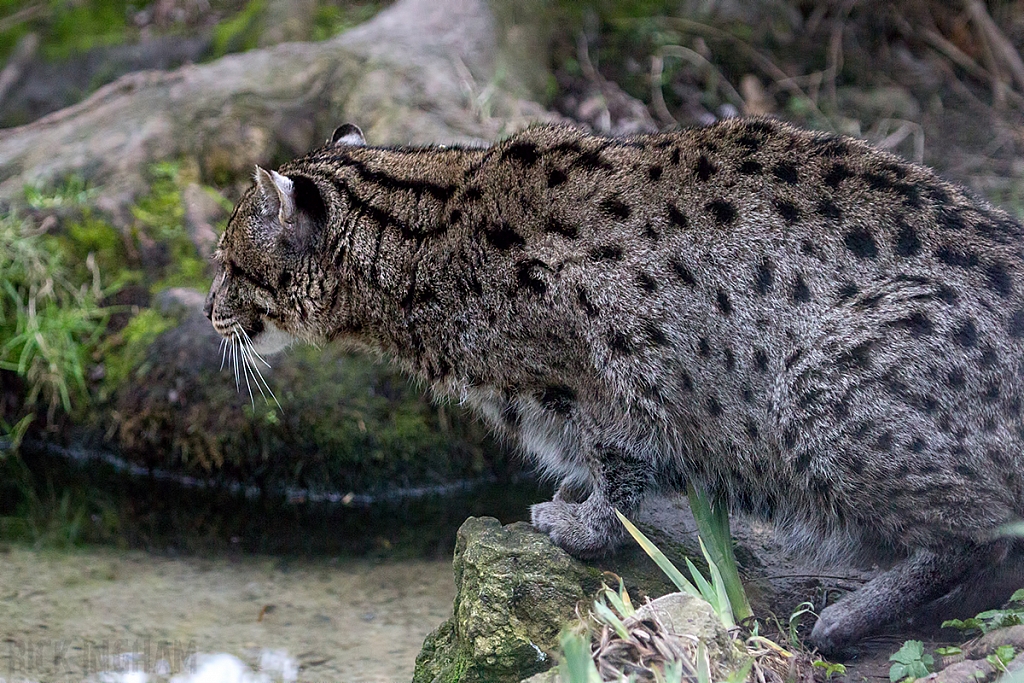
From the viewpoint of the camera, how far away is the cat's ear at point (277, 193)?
4.99 m

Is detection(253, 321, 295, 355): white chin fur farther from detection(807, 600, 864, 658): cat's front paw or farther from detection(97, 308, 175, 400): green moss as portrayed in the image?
detection(807, 600, 864, 658): cat's front paw

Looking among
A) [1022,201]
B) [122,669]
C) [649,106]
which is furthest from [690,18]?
[122,669]

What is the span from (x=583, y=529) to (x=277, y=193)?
2071mm

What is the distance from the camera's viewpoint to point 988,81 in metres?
10.7

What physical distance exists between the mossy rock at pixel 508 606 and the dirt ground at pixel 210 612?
1.10 m

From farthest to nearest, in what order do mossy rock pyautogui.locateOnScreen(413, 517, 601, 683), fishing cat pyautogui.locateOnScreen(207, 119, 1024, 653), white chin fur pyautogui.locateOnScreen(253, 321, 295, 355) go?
white chin fur pyautogui.locateOnScreen(253, 321, 295, 355)
fishing cat pyautogui.locateOnScreen(207, 119, 1024, 653)
mossy rock pyautogui.locateOnScreen(413, 517, 601, 683)

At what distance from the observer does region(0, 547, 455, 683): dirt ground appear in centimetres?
527

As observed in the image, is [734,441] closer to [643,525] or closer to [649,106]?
[643,525]

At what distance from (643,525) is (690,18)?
7496mm

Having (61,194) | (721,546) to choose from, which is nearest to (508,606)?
(721,546)

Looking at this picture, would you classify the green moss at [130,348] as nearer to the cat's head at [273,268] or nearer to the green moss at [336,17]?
the cat's head at [273,268]

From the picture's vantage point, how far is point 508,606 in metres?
4.11

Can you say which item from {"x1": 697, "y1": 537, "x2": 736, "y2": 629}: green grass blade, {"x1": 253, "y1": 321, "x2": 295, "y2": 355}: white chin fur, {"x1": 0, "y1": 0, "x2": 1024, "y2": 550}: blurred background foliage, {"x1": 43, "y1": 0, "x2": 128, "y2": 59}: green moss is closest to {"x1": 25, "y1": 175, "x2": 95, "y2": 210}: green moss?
{"x1": 0, "y1": 0, "x2": 1024, "y2": 550}: blurred background foliage

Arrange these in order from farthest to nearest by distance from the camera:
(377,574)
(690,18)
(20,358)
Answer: (690,18) → (20,358) → (377,574)
